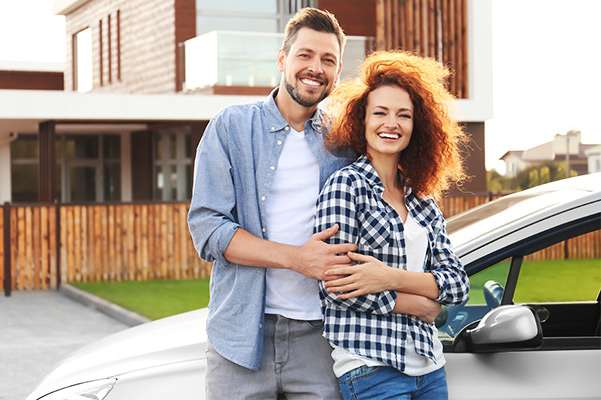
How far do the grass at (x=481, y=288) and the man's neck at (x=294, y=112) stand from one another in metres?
0.84

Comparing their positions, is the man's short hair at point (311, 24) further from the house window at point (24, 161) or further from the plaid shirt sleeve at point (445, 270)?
the house window at point (24, 161)

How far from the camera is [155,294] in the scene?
43.0ft

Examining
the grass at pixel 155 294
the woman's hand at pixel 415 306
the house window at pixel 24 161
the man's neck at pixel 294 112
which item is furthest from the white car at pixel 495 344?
the house window at pixel 24 161

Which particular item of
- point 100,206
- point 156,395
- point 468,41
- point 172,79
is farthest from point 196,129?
point 156,395

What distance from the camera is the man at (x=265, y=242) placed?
2762mm

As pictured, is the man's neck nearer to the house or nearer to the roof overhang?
the house

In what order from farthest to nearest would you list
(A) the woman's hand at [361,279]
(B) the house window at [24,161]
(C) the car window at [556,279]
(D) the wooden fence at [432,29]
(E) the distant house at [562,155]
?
(B) the house window at [24,161], (E) the distant house at [562,155], (D) the wooden fence at [432,29], (C) the car window at [556,279], (A) the woman's hand at [361,279]

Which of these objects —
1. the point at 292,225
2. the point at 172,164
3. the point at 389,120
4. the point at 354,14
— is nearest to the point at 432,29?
the point at 354,14

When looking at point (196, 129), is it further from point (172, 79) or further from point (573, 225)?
point (573, 225)

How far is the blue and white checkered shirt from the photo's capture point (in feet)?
8.57

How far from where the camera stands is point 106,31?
2441cm

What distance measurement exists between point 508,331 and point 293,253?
0.75 m

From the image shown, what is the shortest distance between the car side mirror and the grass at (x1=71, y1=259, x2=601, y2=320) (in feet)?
0.99

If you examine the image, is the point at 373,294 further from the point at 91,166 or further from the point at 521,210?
the point at 91,166
